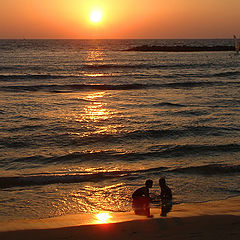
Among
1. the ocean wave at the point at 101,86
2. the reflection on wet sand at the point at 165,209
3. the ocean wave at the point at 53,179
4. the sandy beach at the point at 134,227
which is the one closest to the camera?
the sandy beach at the point at 134,227

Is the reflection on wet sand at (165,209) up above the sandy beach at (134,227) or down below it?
above

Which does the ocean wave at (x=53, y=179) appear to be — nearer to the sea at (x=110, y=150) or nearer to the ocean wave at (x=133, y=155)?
the sea at (x=110, y=150)

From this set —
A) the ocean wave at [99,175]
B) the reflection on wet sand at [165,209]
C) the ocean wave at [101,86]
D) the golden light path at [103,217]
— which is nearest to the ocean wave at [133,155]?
the ocean wave at [99,175]

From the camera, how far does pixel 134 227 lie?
676 centimetres

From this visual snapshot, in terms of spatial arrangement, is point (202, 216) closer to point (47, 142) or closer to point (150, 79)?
point (47, 142)

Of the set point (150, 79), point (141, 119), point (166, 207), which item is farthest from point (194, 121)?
point (150, 79)

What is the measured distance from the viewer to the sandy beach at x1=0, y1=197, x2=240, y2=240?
640cm

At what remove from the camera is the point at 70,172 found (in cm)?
1108

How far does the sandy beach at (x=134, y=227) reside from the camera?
640cm

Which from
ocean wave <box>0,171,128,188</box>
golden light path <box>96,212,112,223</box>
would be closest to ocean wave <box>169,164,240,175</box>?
ocean wave <box>0,171,128,188</box>

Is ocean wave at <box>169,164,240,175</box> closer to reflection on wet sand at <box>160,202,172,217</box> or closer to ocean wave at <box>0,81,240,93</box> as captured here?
reflection on wet sand at <box>160,202,172,217</box>

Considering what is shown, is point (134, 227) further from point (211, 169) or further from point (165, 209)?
point (211, 169)

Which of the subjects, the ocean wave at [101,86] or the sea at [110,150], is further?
the ocean wave at [101,86]

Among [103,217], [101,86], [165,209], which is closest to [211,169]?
[165,209]
